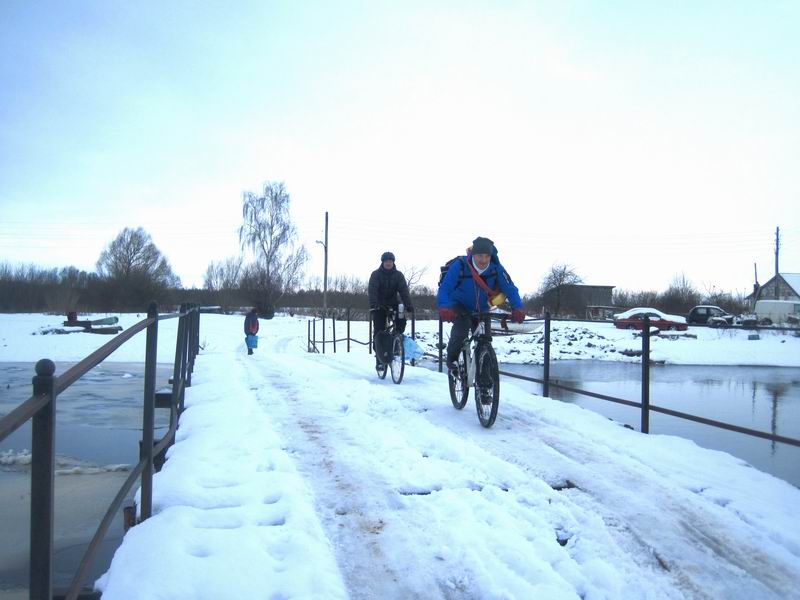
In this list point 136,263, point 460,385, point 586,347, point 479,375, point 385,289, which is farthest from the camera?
point 136,263

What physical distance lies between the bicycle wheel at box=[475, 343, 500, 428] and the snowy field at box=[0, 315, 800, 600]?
148 millimetres

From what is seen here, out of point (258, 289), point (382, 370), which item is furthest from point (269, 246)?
point (382, 370)

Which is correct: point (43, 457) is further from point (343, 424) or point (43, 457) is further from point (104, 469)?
point (104, 469)

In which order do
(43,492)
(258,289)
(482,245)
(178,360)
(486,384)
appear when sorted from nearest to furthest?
1. (43,492)
2. (486,384)
3. (178,360)
4. (482,245)
5. (258,289)

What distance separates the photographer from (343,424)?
4887 mm

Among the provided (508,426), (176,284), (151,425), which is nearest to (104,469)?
(151,425)

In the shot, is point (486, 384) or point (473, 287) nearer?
point (486, 384)

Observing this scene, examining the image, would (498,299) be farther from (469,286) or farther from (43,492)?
(43,492)

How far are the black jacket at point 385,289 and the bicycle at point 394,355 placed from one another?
15cm

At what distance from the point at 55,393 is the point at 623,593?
2.12m

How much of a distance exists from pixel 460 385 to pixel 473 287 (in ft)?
3.13

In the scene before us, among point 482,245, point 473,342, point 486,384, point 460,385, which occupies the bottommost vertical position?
point 460,385

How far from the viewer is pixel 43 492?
1.50 metres

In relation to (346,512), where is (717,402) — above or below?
below
